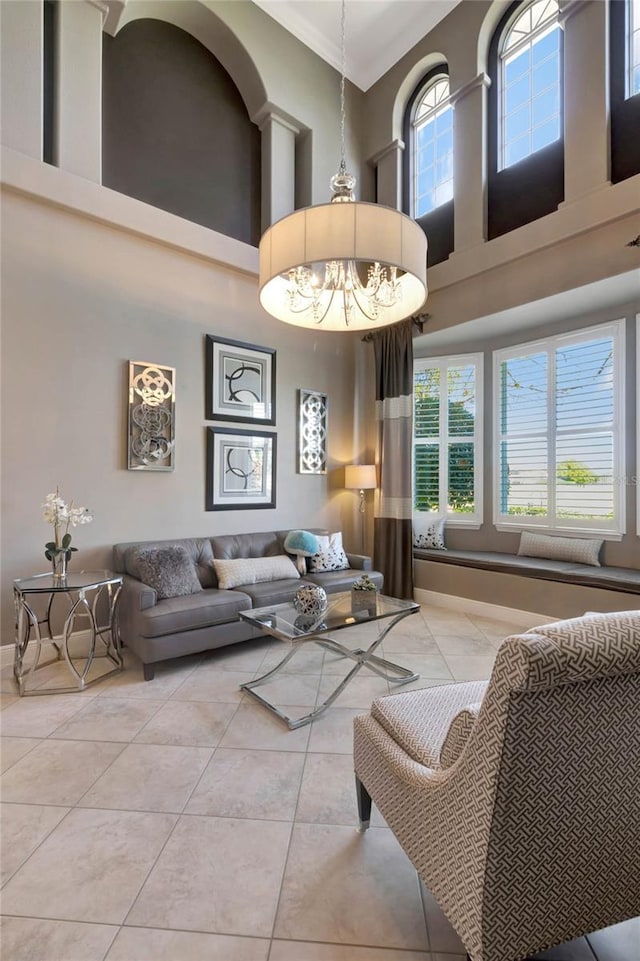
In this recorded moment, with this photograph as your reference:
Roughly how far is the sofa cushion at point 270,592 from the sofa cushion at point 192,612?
0.34 feet

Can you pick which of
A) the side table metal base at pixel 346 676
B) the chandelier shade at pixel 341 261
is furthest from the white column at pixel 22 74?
the side table metal base at pixel 346 676

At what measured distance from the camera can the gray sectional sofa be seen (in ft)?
8.79

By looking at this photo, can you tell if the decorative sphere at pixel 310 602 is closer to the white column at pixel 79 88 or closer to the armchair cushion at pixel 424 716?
the armchair cushion at pixel 424 716

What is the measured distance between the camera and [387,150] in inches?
194

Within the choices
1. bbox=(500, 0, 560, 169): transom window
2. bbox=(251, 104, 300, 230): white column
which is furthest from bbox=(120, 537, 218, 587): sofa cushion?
bbox=(500, 0, 560, 169): transom window

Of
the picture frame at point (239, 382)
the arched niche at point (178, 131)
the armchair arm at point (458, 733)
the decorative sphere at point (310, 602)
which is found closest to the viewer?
the armchair arm at point (458, 733)

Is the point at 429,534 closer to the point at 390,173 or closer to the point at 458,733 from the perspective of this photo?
the point at 458,733

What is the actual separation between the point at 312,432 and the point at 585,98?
3.61 meters

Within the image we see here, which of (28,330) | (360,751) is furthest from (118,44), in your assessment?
(360,751)

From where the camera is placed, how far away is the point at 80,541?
316 cm

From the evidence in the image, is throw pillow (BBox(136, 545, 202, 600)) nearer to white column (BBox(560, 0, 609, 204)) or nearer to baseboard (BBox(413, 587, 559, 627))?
baseboard (BBox(413, 587, 559, 627))

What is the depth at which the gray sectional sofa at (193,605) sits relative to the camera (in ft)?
8.79

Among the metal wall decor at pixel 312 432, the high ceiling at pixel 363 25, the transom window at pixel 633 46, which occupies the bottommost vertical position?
the metal wall decor at pixel 312 432

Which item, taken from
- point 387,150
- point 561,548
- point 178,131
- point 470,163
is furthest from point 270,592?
point 387,150
